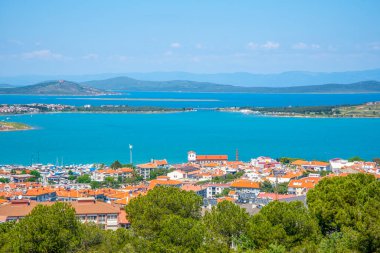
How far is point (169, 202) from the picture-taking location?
10.9 metres

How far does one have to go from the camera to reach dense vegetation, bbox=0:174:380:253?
28.8ft

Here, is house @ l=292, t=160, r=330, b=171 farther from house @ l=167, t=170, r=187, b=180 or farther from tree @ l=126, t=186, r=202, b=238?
tree @ l=126, t=186, r=202, b=238

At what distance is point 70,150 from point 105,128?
15751 millimetres

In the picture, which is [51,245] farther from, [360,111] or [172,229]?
[360,111]

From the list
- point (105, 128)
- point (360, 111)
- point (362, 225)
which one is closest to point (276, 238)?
point (362, 225)

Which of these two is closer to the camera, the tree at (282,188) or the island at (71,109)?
the tree at (282,188)

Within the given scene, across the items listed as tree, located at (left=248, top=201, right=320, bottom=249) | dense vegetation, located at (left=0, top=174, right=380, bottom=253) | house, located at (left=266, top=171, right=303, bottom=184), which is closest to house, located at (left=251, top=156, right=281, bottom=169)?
house, located at (left=266, top=171, right=303, bottom=184)

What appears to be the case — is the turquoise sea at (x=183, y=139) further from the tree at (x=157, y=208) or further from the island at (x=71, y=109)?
the tree at (x=157, y=208)

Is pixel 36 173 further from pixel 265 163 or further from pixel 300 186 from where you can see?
pixel 300 186

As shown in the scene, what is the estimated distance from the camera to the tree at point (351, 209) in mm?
8609

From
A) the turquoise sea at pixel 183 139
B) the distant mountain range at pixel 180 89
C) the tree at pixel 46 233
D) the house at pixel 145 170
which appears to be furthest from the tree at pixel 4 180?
the distant mountain range at pixel 180 89

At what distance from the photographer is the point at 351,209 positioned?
10.3 meters

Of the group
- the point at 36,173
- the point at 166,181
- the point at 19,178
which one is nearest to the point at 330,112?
the point at 36,173

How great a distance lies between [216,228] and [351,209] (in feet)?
8.19
